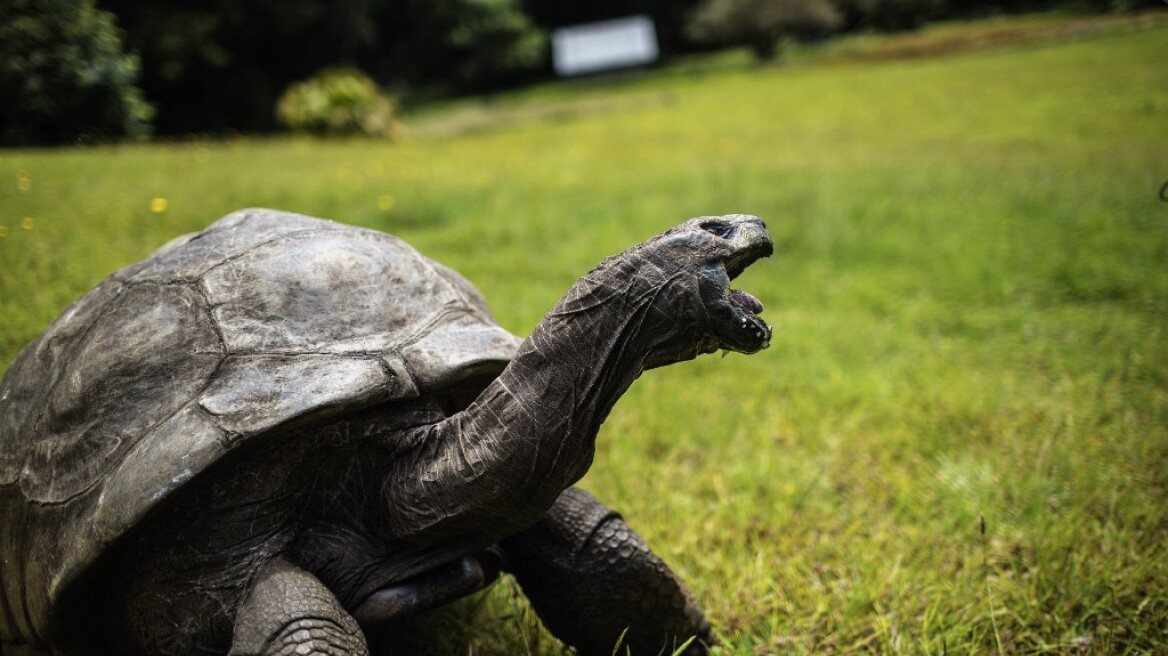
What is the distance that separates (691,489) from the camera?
2990 mm

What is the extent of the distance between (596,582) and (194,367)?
3.61 ft

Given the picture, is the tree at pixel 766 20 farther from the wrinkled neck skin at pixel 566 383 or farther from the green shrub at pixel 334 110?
the wrinkled neck skin at pixel 566 383

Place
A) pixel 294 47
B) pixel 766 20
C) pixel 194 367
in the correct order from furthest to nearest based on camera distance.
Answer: pixel 766 20 < pixel 294 47 < pixel 194 367

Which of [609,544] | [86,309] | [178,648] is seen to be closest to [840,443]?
[609,544]

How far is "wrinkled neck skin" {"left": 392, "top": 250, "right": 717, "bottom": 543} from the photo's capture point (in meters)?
1.52

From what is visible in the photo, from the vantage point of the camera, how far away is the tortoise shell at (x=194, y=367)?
159 centimetres

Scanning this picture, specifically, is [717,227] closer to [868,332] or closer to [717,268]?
[717,268]

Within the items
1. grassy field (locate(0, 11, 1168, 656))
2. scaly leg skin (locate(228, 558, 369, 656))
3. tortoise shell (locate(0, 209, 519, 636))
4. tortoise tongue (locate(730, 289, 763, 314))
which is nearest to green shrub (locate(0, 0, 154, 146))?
grassy field (locate(0, 11, 1168, 656))

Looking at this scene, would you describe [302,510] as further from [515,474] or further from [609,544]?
[609,544]

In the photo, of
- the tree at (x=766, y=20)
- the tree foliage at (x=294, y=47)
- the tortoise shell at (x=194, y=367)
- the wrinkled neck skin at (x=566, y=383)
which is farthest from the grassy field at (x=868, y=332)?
the tree at (x=766, y=20)

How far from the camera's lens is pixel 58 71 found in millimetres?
3035

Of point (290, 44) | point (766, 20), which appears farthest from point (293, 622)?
point (766, 20)

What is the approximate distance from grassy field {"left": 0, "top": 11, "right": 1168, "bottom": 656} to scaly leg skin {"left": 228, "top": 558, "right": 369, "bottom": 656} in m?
0.62

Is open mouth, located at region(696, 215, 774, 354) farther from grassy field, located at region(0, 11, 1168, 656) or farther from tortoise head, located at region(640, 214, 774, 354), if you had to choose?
grassy field, located at region(0, 11, 1168, 656)
